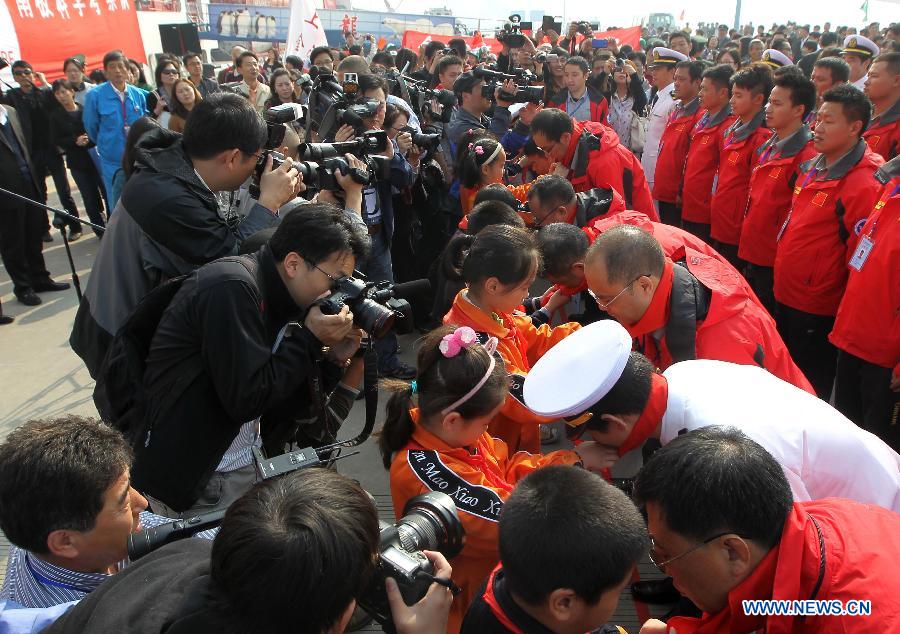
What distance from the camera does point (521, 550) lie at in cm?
127

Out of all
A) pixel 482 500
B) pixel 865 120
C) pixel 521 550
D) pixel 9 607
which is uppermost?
pixel 865 120

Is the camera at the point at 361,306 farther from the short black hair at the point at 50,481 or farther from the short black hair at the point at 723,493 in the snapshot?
the short black hair at the point at 723,493

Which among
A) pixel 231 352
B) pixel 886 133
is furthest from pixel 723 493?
pixel 886 133

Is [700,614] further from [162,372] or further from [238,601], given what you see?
[162,372]

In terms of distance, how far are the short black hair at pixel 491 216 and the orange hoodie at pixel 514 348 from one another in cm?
58

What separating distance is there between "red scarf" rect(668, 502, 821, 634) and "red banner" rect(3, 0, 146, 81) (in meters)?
9.97

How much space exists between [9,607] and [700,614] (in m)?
1.69

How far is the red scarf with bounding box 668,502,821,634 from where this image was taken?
4.12ft

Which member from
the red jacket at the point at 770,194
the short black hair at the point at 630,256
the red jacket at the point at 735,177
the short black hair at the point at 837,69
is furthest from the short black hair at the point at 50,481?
the short black hair at the point at 837,69

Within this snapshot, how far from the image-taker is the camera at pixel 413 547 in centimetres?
122

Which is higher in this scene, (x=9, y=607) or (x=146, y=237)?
(x=146, y=237)

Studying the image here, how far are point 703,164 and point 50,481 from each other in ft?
16.1

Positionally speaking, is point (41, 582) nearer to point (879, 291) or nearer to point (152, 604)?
point (152, 604)

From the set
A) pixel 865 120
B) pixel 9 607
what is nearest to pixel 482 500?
pixel 9 607
